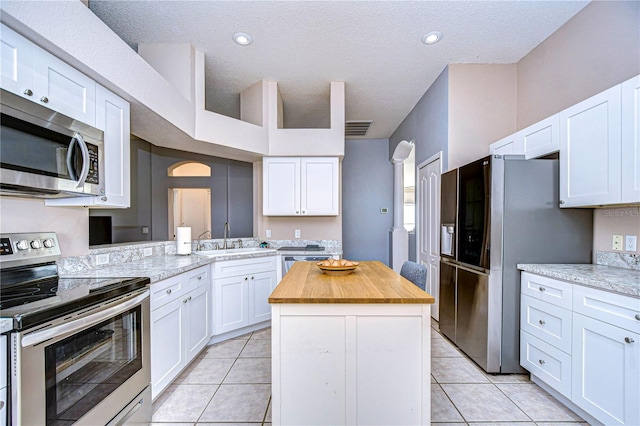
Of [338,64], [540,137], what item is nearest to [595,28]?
[540,137]

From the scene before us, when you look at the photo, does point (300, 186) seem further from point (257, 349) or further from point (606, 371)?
point (606, 371)

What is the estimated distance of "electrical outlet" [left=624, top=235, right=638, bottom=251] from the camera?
6.21 feet

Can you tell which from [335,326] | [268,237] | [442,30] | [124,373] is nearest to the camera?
[335,326]

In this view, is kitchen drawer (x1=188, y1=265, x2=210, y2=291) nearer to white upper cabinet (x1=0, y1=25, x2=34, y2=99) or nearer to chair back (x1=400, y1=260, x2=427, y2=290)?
white upper cabinet (x1=0, y1=25, x2=34, y2=99)

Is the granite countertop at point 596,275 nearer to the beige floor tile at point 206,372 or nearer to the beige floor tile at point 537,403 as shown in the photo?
the beige floor tile at point 537,403

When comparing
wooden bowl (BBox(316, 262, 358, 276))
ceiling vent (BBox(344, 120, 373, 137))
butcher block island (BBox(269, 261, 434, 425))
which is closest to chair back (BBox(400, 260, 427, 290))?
wooden bowl (BBox(316, 262, 358, 276))

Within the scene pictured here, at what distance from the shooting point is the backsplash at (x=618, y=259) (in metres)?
1.90

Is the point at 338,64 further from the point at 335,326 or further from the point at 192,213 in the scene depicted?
the point at 192,213

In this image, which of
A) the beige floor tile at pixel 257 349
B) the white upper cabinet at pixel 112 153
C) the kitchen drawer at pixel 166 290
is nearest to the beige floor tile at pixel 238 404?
the beige floor tile at pixel 257 349

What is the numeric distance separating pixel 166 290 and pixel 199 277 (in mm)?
514

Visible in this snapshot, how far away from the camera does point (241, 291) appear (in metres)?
2.99

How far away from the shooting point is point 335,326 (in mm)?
1418

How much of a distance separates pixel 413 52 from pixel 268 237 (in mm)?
2828

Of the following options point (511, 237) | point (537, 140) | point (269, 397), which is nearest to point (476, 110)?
point (537, 140)
